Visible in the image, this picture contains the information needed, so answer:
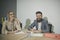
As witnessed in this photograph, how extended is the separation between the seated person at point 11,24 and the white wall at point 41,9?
6cm

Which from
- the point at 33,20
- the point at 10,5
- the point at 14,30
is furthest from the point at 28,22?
the point at 10,5

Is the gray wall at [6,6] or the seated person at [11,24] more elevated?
the gray wall at [6,6]

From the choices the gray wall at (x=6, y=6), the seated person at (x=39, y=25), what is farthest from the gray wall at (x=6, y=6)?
the seated person at (x=39, y=25)

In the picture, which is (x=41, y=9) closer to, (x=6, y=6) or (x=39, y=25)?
(x=39, y=25)

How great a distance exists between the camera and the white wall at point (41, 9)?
1418 millimetres

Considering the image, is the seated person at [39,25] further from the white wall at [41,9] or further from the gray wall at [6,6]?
the gray wall at [6,6]

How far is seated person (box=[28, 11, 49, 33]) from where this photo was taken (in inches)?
56.1

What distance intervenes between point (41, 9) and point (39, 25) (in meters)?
0.18

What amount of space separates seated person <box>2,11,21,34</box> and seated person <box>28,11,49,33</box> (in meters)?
0.14

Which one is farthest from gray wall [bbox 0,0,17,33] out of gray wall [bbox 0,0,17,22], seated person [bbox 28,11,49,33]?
seated person [bbox 28,11,49,33]

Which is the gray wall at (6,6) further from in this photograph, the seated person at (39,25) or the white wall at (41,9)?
the seated person at (39,25)

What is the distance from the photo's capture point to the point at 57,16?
1.41 m

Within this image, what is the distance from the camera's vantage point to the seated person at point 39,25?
4.67 ft

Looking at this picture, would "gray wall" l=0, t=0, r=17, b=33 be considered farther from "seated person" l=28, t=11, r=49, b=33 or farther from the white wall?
"seated person" l=28, t=11, r=49, b=33
